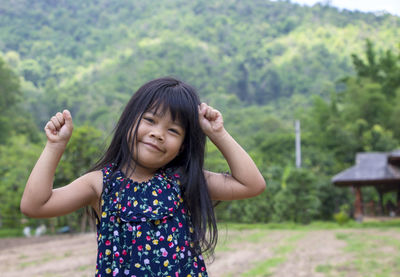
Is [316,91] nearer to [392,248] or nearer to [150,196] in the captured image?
[392,248]

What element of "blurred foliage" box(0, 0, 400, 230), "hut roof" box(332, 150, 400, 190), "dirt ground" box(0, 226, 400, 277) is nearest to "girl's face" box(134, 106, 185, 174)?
"dirt ground" box(0, 226, 400, 277)

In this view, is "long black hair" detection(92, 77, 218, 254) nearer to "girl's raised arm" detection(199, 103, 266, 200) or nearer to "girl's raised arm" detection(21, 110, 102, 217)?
"girl's raised arm" detection(199, 103, 266, 200)

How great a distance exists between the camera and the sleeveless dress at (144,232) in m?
1.74

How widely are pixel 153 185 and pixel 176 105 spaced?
11.0 inches

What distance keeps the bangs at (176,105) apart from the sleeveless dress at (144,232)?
231mm

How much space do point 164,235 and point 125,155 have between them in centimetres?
31

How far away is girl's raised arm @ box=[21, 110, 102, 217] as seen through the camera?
175 centimetres

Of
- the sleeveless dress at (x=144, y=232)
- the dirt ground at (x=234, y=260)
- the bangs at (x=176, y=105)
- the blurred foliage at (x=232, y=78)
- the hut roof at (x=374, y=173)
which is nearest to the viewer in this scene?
the sleeveless dress at (x=144, y=232)

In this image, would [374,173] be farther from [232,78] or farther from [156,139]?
[232,78]

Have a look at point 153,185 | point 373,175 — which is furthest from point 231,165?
point 373,175

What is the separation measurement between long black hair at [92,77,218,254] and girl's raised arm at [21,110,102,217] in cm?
18

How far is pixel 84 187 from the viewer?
185cm

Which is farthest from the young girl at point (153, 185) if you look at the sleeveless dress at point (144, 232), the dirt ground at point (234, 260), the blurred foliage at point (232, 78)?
the blurred foliage at point (232, 78)

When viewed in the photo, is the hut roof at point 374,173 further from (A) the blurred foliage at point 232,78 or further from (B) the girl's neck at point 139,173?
(B) the girl's neck at point 139,173
